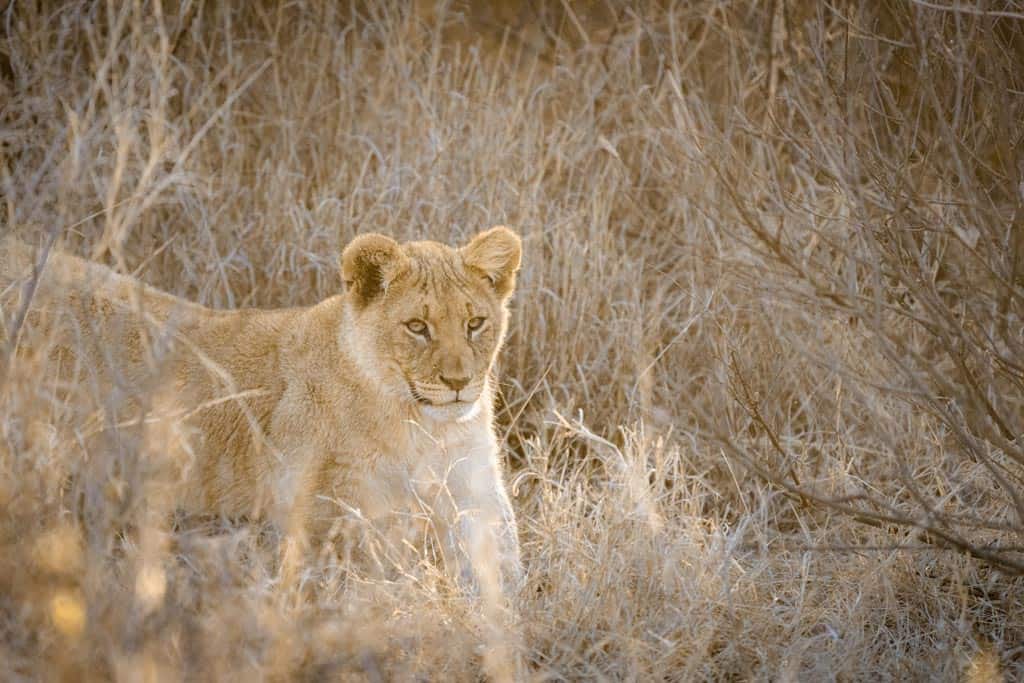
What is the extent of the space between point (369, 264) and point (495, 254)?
0.46 m

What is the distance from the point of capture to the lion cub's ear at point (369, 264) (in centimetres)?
438

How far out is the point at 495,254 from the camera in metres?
4.62

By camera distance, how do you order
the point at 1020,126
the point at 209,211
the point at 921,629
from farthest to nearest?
1. the point at 209,211
2. the point at 921,629
3. the point at 1020,126

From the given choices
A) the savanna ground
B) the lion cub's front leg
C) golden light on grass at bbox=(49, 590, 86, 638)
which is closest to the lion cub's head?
the lion cub's front leg

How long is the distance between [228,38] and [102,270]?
2592 mm

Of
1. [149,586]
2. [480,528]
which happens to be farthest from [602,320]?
[149,586]

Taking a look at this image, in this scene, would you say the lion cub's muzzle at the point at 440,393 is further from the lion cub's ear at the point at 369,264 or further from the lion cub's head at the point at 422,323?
the lion cub's ear at the point at 369,264

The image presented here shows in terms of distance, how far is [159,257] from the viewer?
19.8ft

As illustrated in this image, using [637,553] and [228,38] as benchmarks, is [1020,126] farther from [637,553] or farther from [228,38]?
[228,38]

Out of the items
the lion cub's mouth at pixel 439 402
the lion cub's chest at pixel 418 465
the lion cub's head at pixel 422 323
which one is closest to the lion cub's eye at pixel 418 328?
the lion cub's head at pixel 422 323

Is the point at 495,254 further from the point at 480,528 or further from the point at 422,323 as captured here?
the point at 480,528

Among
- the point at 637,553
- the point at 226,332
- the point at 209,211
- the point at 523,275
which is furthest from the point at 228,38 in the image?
the point at 637,553

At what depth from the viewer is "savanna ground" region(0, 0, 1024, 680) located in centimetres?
304

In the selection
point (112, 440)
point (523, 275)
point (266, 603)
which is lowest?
point (523, 275)
